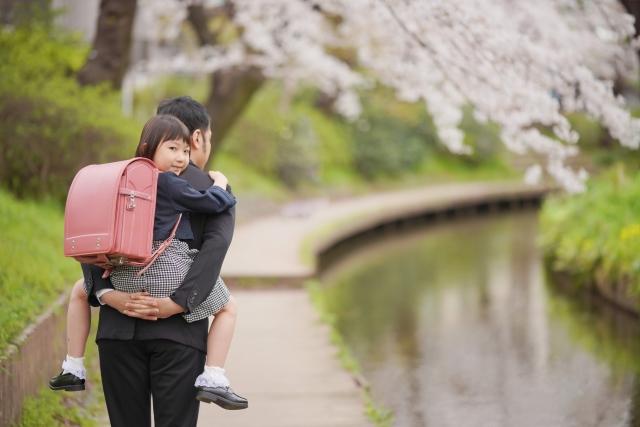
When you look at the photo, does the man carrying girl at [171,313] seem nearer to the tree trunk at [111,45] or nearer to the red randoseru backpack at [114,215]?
the red randoseru backpack at [114,215]

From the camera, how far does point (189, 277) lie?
13.7 feet

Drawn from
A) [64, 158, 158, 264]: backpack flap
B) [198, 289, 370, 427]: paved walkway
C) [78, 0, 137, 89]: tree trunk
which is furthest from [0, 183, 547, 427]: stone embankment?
[78, 0, 137, 89]: tree trunk

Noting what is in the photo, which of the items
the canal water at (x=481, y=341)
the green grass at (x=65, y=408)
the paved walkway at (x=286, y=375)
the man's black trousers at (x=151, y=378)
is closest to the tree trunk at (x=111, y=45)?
the paved walkway at (x=286, y=375)

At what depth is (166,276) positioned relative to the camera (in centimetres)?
418

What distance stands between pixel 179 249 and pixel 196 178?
291mm

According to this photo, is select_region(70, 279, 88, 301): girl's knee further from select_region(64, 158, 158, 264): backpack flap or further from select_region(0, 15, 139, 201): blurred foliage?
select_region(0, 15, 139, 201): blurred foliage

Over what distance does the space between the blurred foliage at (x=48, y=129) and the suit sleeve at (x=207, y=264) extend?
625 cm

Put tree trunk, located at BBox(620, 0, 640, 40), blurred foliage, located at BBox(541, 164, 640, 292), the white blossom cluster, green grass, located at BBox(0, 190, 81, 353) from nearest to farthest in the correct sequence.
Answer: green grass, located at BBox(0, 190, 81, 353) < the white blossom cluster < tree trunk, located at BBox(620, 0, 640, 40) < blurred foliage, located at BBox(541, 164, 640, 292)

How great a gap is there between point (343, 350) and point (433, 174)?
79.1 ft

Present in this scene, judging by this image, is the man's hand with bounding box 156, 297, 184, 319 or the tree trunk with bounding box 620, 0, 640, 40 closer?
the man's hand with bounding box 156, 297, 184, 319

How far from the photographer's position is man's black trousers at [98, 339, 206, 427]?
13.8 feet

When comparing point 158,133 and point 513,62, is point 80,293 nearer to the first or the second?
point 158,133

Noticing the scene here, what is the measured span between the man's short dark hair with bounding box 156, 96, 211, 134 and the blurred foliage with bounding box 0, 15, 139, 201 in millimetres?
5966

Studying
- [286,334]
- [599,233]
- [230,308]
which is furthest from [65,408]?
[599,233]
